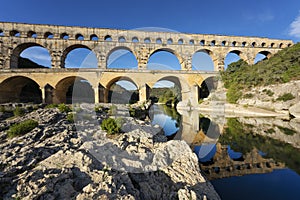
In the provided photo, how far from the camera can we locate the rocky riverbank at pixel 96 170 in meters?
3.15

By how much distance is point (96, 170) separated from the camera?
396 centimetres

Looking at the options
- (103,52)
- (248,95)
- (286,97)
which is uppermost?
(103,52)

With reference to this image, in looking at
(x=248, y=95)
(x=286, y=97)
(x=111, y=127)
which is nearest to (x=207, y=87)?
(x=248, y=95)

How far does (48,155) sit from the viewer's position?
485 cm

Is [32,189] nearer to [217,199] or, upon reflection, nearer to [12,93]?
[217,199]

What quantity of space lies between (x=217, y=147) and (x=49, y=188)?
789cm

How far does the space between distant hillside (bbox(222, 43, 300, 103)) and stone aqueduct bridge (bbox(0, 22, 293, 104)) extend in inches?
116

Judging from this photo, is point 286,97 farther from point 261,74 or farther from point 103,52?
point 103,52

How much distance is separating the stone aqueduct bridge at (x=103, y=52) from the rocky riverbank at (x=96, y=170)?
14829mm

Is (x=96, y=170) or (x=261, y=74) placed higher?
(x=261, y=74)

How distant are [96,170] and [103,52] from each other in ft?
77.5

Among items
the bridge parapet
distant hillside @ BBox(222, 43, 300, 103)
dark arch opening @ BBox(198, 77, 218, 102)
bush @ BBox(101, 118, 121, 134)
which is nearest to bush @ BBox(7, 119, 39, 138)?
bush @ BBox(101, 118, 121, 134)

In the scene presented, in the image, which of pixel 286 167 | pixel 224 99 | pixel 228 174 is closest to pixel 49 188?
pixel 228 174

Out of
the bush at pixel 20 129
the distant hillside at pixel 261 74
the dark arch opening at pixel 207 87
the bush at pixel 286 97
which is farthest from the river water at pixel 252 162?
the dark arch opening at pixel 207 87
